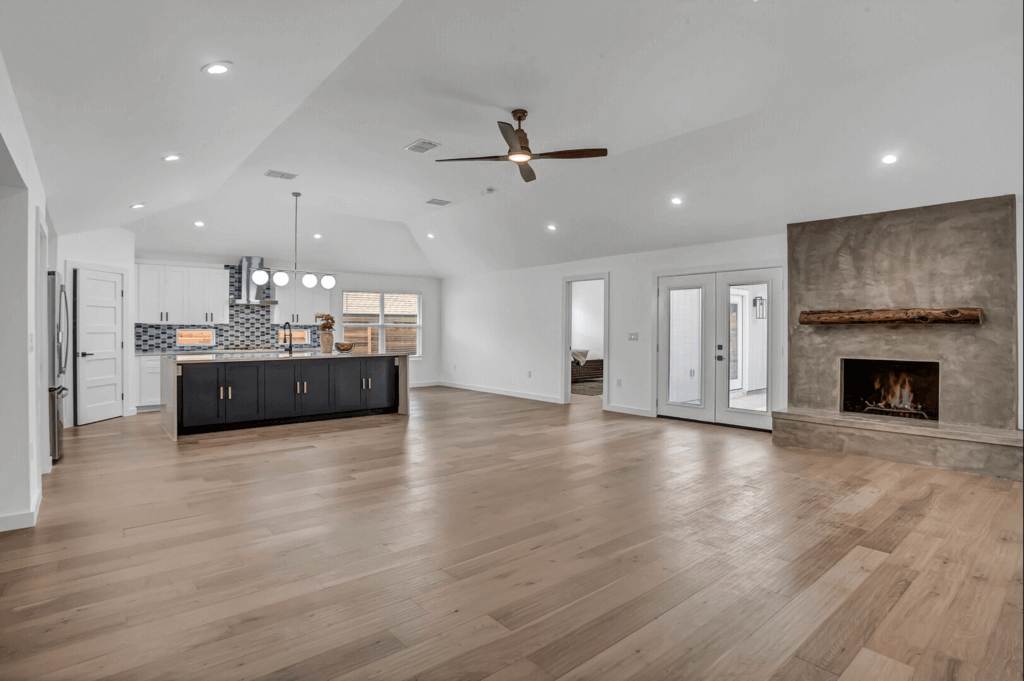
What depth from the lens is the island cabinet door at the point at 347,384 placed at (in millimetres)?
7438

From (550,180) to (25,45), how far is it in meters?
5.14

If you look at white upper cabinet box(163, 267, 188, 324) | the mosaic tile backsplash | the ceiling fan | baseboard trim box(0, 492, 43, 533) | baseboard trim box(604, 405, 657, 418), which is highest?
the ceiling fan

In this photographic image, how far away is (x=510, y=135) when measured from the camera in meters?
4.07

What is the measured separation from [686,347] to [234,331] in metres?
6.83

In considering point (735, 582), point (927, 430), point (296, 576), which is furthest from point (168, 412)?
point (927, 430)

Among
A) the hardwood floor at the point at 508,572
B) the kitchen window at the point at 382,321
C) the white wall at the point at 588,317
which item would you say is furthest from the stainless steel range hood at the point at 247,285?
the white wall at the point at 588,317

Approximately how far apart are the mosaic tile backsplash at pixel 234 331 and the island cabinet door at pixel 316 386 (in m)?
2.52

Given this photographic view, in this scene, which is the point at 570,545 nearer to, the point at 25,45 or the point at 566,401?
the point at 25,45

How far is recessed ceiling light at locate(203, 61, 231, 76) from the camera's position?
3.04 metres

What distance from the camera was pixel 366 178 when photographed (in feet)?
21.7

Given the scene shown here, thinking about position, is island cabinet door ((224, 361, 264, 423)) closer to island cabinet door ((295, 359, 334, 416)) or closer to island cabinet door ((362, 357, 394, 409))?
island cabinet door ((295, 359, 334, 416))

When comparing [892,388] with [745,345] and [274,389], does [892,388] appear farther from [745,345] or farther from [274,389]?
[274,389]

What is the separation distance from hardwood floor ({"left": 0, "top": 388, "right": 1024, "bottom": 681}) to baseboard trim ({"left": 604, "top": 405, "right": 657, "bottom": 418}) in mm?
2759

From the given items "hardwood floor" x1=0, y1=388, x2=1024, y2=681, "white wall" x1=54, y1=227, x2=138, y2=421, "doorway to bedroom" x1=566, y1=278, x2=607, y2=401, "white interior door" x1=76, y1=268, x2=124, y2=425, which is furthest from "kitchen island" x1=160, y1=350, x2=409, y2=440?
"doorway to bedroom" x1=566, y1=278, x2=607, y2=401
